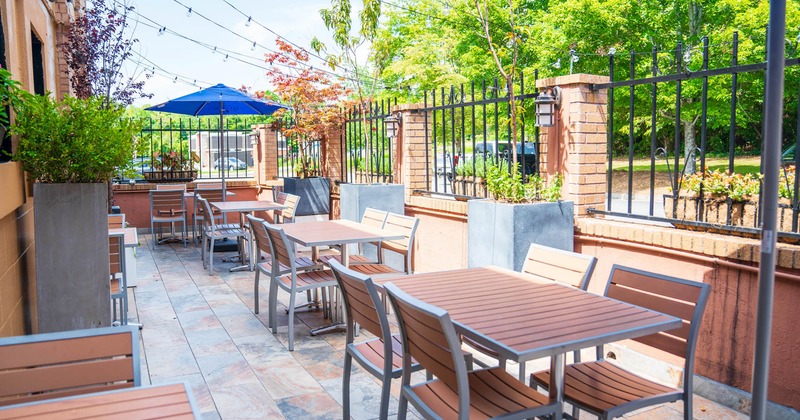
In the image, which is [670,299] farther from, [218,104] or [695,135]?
[695,135]

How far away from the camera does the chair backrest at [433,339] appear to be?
2029mm

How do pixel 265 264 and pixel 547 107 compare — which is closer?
pixel 547 107

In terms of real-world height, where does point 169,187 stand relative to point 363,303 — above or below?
above

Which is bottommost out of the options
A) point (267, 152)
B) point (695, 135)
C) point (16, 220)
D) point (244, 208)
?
point (244, 208)

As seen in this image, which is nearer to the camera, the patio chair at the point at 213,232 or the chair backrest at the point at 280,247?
the chair backrest at the point at 280,247

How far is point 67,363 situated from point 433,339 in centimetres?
117

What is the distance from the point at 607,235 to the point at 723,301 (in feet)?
2.97

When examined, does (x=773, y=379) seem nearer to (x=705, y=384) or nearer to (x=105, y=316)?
(x=705, y=384)

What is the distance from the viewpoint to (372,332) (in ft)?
8.98

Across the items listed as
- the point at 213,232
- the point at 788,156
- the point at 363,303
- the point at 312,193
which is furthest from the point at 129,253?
the point at 788,156

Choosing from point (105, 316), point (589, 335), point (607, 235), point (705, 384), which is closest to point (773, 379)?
point (705, 384)

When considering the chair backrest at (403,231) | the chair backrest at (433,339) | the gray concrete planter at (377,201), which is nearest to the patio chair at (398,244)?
the chair backrest at (403,231)

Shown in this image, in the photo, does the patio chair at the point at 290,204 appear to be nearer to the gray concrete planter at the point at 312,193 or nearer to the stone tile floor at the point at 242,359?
the stone tile floor at the point at 242,359

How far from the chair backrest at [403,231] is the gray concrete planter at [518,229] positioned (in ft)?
1.87
